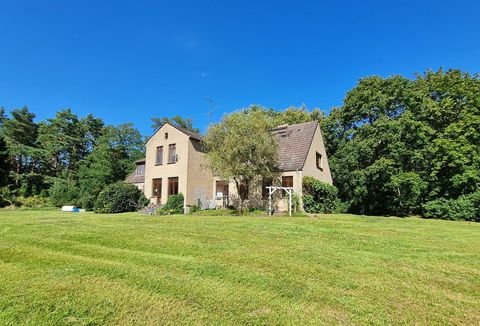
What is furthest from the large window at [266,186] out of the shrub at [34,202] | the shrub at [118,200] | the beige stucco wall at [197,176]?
the shrub at [34,202]

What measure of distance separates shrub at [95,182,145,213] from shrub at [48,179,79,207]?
11.4 m

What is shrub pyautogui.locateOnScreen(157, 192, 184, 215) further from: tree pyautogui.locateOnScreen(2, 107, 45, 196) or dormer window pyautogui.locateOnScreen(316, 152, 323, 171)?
tree pyautogui.locateOnScreen(2, 107, 45, 196)

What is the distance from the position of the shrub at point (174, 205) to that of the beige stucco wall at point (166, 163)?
603 mm

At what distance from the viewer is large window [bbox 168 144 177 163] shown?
83.0 ft

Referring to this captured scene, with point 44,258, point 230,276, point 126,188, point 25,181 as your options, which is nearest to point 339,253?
point 230,276

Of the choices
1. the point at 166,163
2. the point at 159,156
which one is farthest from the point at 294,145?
the point at 159,156

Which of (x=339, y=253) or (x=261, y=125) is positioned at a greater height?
(x=261, y=125)

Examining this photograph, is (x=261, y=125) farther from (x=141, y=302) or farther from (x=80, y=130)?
(x=80, y=130)

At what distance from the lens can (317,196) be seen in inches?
898

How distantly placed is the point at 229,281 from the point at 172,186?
68.7 feet

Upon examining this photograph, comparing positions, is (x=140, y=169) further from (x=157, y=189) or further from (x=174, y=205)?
(x=174, y=205)

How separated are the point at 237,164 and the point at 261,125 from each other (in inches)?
119

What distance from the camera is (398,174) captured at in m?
Answer: 24.2

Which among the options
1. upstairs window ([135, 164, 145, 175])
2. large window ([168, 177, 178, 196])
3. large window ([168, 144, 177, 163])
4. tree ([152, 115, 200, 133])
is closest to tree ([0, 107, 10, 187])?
upstairs window ([135, 164, 145, 175])
